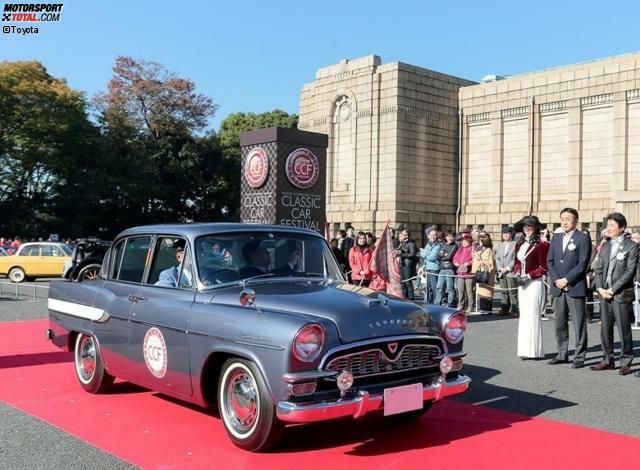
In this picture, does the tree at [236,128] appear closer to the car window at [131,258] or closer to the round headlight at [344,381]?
the car window at [131,258]

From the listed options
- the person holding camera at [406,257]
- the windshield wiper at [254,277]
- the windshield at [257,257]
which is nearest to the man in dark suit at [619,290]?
the windshield at [257,257]

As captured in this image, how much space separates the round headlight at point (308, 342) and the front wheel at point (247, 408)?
369 mm

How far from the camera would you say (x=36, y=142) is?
40844 mm

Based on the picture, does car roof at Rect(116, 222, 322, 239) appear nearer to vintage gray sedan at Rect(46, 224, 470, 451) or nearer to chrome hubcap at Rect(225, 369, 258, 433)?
vintage gray sedan at Rect(46, 224, 470, 451)

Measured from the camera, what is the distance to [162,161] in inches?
1850

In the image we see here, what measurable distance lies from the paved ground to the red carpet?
0.19 metres

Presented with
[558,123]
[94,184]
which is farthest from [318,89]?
[94,184]

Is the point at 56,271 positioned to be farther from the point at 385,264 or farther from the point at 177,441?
the point at 177,441

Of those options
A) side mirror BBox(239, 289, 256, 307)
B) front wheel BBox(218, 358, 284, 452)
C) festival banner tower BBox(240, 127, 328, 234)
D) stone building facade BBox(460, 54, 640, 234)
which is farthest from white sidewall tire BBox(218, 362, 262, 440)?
stone building facade BBox(460, 54, 640, 234)

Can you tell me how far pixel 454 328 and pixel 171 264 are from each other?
2.53 m

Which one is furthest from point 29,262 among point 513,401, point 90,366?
point 513,401

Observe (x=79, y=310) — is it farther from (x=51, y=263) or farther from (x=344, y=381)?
(x=51, y=263)

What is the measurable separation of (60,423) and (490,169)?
28.2 meters

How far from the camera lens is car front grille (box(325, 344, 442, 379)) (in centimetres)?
464
